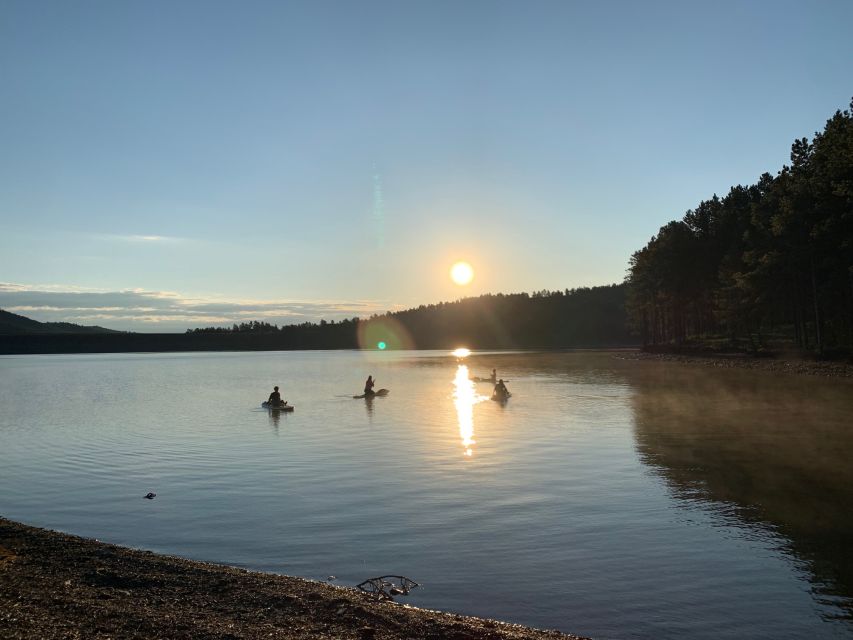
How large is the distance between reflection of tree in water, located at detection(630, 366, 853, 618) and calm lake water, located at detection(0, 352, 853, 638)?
11 centimetres

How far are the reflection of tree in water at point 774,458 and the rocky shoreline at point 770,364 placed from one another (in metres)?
10.8

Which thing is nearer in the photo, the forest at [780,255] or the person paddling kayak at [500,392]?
the person paddling kayak at [500,392]

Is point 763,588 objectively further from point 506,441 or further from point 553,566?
point 506,441

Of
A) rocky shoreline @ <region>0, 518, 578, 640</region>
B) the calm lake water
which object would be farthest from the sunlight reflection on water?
rocky shoreline @ <region>0, 518, 578, 640</region>

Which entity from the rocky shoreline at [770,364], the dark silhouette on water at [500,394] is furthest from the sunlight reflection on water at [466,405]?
the rocky shoreline at [770,364]

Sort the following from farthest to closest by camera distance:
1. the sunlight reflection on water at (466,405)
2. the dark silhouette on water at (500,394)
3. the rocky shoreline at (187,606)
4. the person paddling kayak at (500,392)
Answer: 1. the person paddling kayak at (500,392)
2. the dark silhouette on water at (500,394)
3. the sunlight reflection on water at (466,405)
4. the rocky shoreline at (187,606)

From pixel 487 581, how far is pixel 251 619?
4.56 meters

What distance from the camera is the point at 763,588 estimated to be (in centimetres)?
1155

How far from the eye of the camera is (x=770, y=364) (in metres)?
70.9

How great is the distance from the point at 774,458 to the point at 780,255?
49826 millimetres

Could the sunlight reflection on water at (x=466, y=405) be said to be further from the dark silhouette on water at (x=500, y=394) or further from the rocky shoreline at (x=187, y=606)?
the rocky shoreline at (x=187, y=606)

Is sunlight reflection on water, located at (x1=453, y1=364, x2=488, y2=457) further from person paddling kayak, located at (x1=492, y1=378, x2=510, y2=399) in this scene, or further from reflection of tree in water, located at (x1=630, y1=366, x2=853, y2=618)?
reflection of tree in water, located at (x1=630, y1=366, x2=853, y2=618)

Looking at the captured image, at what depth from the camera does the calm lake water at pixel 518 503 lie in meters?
11.4

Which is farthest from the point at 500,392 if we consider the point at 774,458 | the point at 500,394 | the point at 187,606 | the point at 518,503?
the point at 187,606
